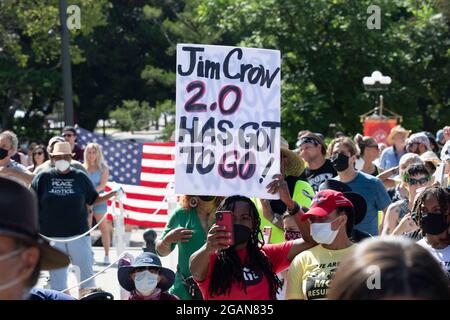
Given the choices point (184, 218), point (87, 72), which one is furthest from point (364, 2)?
point (184, 218)

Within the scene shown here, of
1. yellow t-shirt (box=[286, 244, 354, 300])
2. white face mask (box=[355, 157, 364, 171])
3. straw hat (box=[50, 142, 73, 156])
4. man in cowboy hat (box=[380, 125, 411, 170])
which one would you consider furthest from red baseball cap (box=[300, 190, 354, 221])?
man in cowboy hat (box=[380, 125, 411, 170])

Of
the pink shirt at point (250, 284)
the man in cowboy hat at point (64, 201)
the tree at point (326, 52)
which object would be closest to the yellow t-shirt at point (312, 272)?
the pink shirt at point (250, 284)

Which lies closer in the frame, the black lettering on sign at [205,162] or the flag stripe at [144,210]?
the black lettering on sign at [205,162]

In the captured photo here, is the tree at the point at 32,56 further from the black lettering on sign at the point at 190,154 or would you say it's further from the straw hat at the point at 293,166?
the black lettering on sign at the point at 190,154

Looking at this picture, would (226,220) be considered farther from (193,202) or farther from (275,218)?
(275,218)

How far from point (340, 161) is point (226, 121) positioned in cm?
169

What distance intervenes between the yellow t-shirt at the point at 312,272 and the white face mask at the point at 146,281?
2.77ft

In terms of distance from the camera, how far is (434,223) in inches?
225

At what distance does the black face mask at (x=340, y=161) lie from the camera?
777cm

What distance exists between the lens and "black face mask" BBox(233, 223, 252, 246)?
17.7 feet

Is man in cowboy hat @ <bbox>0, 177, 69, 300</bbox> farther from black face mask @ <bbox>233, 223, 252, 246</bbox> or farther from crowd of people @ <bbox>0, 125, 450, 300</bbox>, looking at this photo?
black face mask @ <bbox>233, 223, 252, 246</bbox>

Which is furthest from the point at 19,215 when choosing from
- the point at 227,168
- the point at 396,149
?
the point at 396,149

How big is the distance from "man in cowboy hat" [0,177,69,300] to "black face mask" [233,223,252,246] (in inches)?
106
